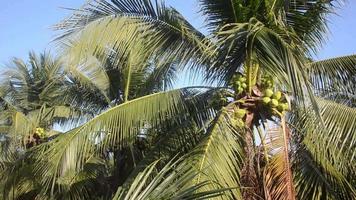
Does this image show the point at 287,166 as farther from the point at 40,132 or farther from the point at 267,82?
the point at 40,132

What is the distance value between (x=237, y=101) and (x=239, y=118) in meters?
0.24

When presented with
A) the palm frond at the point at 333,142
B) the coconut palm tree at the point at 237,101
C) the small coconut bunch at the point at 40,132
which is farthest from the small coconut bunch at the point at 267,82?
the small coconut bunch at the point at 40,132

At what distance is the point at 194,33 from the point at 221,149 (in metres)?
2.09

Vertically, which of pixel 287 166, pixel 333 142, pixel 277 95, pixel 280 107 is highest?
pixel 277 95

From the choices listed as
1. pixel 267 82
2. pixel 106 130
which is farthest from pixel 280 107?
pixel 106 130

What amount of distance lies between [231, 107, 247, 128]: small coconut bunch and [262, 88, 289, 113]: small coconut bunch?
0.31 meters

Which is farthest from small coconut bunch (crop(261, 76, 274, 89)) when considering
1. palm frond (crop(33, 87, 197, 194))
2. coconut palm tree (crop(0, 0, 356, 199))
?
palm frond (crop(33, 87, 197, 194))

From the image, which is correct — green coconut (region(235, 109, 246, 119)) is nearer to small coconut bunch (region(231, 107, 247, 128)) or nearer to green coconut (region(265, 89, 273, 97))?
small coconut bunch (region(231, 107, 247, 128))

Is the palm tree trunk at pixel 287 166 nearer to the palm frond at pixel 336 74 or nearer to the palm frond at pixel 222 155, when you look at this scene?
the palm frond at pixel 222 155

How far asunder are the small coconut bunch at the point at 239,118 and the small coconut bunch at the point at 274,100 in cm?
31

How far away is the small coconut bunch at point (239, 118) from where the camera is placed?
6723mm

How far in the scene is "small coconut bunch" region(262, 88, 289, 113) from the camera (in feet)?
22.3

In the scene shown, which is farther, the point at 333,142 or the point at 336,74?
the point at 336,74

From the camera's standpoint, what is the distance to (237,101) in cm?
691
